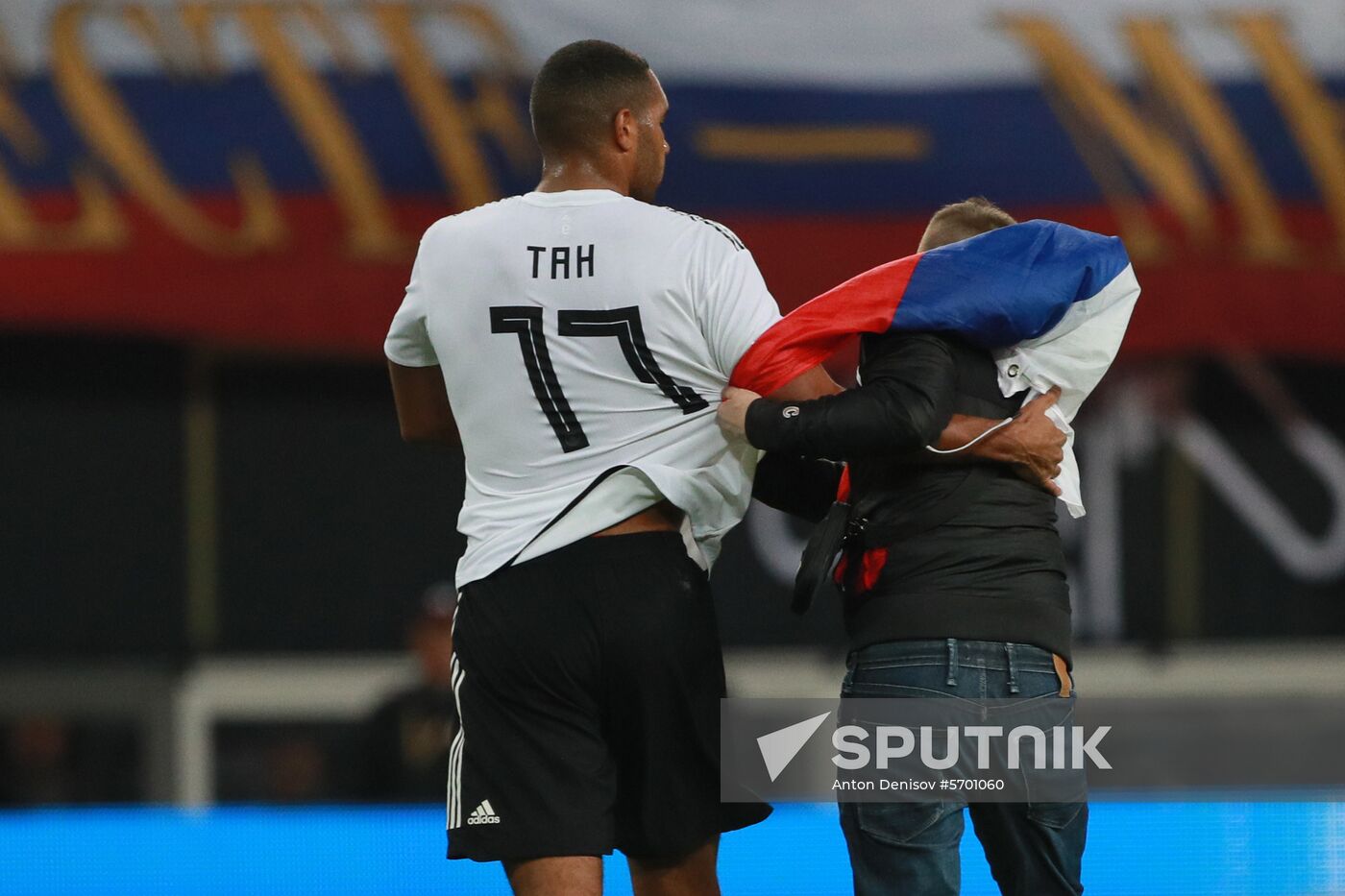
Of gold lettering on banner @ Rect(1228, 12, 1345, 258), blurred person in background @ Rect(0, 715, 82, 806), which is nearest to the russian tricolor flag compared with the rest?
gold lettering on banner @ Rect(1228, 12, 1345, 258)

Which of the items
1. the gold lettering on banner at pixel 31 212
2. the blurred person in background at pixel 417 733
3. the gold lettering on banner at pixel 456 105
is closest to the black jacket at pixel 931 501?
the blurred person in background at pixel 417 733

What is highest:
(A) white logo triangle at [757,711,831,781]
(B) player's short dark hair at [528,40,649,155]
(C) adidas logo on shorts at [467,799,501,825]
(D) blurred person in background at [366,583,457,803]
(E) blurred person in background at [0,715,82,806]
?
(B) player's short dark hair at [528,40,649,155]

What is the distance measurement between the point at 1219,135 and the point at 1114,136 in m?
0.36

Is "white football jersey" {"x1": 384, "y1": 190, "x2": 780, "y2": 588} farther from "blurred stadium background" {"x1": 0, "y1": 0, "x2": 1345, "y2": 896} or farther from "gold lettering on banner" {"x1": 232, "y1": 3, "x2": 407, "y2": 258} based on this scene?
"gold lettering on banner" {"x1": 232, "y1": 3, "x2": 407, "y2": 258}

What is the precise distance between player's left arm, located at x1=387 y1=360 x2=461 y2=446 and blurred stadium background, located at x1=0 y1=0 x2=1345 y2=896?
362 cm

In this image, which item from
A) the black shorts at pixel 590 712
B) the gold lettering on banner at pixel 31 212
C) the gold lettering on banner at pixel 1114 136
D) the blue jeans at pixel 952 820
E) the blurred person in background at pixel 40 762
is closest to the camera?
the blue jeans at pixel 952 820

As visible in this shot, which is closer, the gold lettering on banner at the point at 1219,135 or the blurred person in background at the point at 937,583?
the blurred person in background at the point at 937,583

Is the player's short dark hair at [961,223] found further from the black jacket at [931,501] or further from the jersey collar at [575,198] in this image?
the jersey collar at [575,198]

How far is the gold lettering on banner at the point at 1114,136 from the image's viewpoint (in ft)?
20.7

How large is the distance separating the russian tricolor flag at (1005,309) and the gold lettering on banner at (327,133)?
4052 mm

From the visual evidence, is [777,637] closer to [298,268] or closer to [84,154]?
[298,268]

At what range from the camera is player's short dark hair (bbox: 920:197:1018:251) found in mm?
2557

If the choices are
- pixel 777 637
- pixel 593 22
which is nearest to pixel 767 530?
pixel 777 637

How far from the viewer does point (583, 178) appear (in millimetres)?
2531
